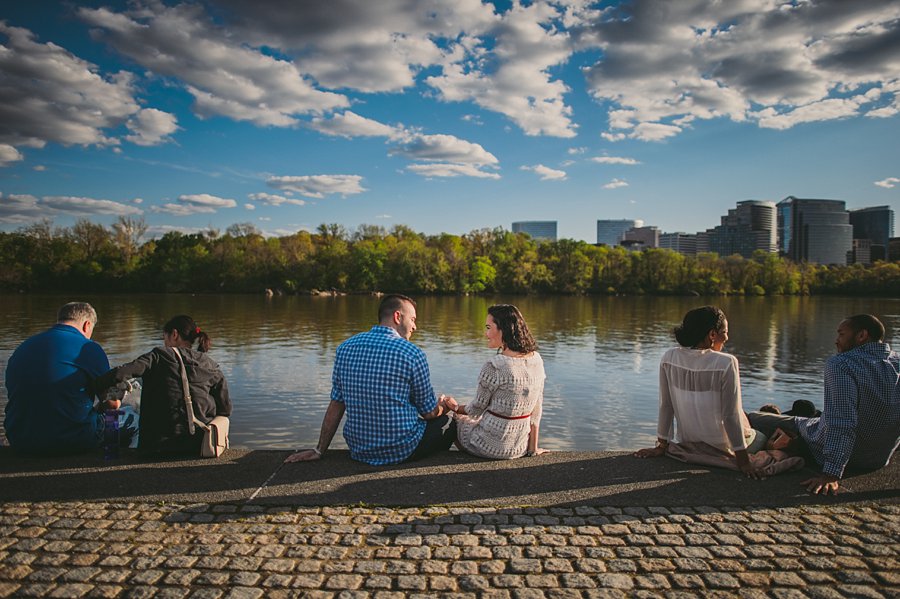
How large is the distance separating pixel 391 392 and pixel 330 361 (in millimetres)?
14781

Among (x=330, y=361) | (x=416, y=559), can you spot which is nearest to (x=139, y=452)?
(x=416, y=559)

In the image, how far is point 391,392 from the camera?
5.29 metres

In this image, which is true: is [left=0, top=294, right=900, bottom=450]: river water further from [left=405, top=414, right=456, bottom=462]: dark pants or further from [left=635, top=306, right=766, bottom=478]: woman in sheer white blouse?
[left=635, top=306, right=766, bottom=478]: woman in sheer white blouse

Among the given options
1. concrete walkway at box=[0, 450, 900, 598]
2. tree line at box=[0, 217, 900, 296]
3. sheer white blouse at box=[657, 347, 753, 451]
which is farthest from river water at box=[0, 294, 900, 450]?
tree line at box=[0, 217, 900, 296]

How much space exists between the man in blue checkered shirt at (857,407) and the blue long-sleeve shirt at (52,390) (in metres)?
6.54

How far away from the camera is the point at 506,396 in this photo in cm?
552

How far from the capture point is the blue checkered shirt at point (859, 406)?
4.97 m

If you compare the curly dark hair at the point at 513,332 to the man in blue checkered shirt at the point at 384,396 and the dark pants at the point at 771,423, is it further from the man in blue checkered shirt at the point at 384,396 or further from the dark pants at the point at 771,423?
the dark pants at the point at 771,423

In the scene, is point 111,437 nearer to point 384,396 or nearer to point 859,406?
point 384,396

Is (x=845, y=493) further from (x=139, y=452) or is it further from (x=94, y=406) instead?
(x=94, y=406)

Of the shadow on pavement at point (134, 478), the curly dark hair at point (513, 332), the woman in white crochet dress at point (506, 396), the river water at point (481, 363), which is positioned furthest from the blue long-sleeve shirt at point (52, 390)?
the river water at point (481, 363)

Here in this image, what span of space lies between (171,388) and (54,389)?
106cm

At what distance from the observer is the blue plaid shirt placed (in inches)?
208

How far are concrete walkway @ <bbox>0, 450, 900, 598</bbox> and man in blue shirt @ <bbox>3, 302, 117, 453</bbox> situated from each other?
8.9 inches
